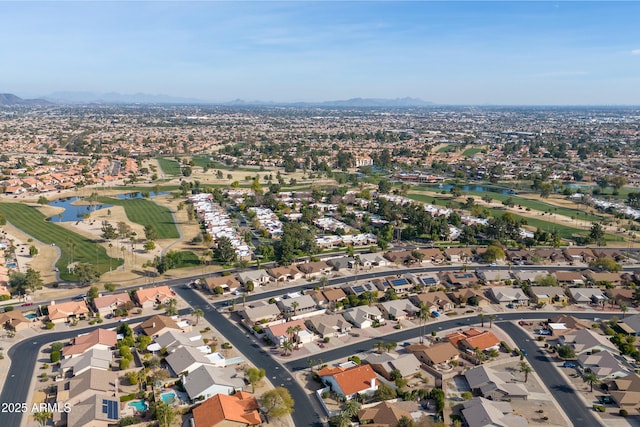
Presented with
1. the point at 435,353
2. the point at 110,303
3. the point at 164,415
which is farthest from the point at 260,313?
the point at 164,415

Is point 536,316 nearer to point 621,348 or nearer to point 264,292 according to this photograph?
point 621,348

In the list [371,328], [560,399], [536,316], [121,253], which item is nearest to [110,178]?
[121,253]

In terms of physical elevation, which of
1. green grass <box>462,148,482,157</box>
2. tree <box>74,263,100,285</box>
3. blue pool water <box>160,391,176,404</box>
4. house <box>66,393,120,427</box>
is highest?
green grass <box>462,148,482,157</box>

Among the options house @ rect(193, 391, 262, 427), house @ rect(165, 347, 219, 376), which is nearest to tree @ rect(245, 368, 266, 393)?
house @ rect(193, 391, 262, 427)

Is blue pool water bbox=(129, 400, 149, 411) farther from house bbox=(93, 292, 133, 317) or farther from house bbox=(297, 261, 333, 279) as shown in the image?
house bbox=(297, 261, 333, 279)

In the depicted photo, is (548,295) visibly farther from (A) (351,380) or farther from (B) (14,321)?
(B) (14,321)
